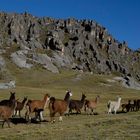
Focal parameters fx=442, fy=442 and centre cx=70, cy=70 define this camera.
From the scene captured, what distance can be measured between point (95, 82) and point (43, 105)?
13103 centimetres

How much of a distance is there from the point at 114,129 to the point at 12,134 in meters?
5.84

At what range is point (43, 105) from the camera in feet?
105

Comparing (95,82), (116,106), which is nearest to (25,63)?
(95,82)

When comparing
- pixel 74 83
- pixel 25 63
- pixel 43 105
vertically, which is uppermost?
pixel 25 63

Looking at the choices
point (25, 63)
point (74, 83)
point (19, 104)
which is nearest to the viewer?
point (19, 104)

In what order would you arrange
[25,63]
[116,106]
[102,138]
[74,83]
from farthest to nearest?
1. [25,63]
2. [74,83]
3. [116,106]
4. [102,138]

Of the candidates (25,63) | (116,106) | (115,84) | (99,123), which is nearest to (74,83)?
(115,84)

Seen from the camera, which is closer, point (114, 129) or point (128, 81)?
point (114, 129)

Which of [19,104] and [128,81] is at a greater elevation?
[128,81]

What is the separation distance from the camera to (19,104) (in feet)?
117

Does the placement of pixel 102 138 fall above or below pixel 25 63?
below

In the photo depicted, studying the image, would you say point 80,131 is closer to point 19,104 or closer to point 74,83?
point 19,104

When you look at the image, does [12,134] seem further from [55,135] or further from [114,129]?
[114,129]

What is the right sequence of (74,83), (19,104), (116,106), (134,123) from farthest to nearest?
(74,83) < (116,106) < (19,104) < (134,123)
